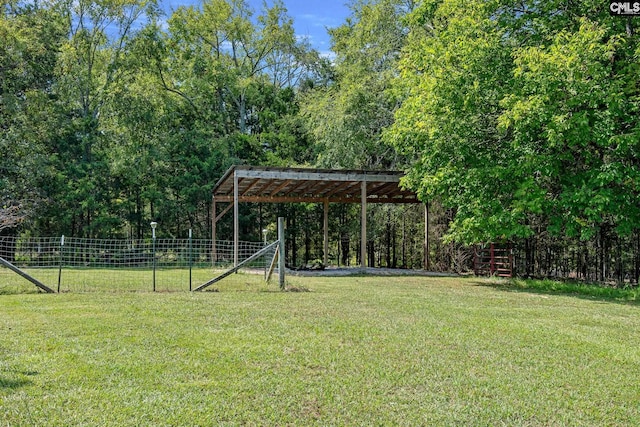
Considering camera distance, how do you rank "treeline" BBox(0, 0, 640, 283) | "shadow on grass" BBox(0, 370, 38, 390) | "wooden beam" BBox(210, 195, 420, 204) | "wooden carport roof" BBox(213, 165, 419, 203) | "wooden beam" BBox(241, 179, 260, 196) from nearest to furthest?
1. "shadow on grass" BBox(0, 370, 38, 390)
2. "treeline" BBox(0, 0, 640, 283)
3. "wooden carport roof" BBox(213, 165, 419, 203)
4. "wooden beam" BBox(241, 179, 260, 196)
5. "wooden beam" BBox(210, 195, 420, 204)

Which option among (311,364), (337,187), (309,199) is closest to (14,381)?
(311,364)

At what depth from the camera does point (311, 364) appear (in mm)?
4355

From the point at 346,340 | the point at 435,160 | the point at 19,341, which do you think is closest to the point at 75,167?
the point at 435,160

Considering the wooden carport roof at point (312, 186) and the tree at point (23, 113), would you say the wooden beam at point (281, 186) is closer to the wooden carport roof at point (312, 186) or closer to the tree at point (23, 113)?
the wooden carport roof at point (312, 186)

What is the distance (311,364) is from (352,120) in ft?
46.0

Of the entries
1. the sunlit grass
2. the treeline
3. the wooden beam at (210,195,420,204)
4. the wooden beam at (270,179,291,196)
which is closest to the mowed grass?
the sunlit grass

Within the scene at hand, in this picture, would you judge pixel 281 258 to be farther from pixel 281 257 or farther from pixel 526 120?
pixel 526 120

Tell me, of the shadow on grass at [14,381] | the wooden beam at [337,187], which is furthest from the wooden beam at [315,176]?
the shadow on grass at [14,381]

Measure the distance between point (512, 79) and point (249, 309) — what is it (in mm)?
7430

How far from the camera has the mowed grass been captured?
3268 millimetres

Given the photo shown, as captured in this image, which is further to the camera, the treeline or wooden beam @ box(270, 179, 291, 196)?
wooden beam @ box(270, 179, 291, 196)

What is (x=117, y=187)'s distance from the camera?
862 inches

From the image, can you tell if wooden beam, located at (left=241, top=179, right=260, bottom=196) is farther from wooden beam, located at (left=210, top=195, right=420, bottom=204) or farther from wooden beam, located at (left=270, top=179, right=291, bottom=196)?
wooden beam, located at (left=270, top=179, right=291, bottom=196)

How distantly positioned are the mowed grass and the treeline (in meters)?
3.85
